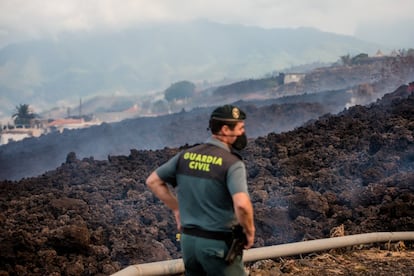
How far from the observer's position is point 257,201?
1177 centimetres

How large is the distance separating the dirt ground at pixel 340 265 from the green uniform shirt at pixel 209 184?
9.87 feet

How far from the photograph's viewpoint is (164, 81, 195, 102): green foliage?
115419 mm

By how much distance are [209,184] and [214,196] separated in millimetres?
92

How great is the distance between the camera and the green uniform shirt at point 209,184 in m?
4.24

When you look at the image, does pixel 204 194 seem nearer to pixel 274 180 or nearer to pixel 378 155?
pixel 274 180

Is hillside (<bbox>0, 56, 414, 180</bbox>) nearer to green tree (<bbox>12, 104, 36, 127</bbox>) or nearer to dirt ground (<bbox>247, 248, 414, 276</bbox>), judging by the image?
dirt ground (<bbox>247, 248, 414, 276</bbox>)

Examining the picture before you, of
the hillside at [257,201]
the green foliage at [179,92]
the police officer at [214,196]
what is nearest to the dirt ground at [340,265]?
the hillside at [257,201]

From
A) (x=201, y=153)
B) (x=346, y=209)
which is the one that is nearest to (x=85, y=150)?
(x=346, y=209)

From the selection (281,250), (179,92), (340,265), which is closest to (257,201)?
(340,265)

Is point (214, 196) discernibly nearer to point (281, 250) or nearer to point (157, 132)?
point (281, 250)

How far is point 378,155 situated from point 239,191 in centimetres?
1023

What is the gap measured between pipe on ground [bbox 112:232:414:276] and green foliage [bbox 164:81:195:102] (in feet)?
348

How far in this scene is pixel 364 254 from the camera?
8.20 meters

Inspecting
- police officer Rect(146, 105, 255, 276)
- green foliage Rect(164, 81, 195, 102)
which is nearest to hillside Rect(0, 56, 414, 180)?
police officer Rect(146, 105, 255, 276)
